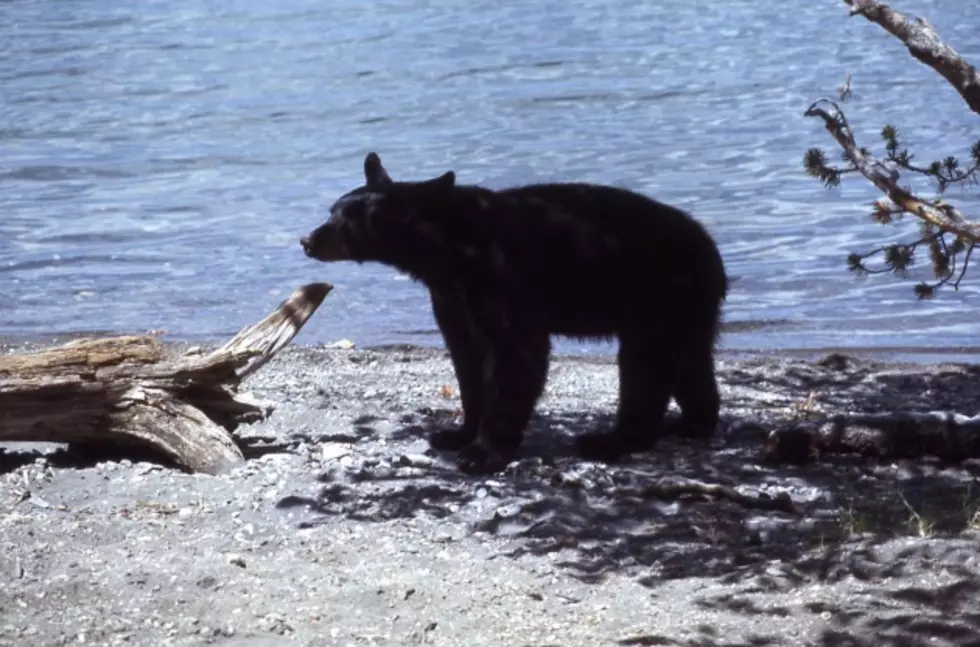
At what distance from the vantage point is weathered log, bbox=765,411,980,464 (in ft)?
25.2

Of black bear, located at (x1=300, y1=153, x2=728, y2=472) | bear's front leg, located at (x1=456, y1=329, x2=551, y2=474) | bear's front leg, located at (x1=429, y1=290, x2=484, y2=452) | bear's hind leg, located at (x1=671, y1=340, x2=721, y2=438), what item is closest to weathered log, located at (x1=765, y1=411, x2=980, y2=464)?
bear's hind leg, located at (x1=671, y1=340, x2=721, y2=438)

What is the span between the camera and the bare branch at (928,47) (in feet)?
23.4

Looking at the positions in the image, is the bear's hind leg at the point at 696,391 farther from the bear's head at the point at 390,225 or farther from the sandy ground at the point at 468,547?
the bear's head at the point at 390,225

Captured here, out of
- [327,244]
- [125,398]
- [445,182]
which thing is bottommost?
[125,398]

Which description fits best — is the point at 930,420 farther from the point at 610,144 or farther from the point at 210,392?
the point at 610,144

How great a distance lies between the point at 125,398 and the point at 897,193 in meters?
3.46

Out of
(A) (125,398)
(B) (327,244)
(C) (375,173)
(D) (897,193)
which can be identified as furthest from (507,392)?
(D) (897,193)

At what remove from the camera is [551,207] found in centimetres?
800

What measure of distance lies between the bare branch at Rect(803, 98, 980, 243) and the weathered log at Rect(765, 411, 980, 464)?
33.4 inches

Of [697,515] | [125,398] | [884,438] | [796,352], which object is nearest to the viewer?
[697,515]

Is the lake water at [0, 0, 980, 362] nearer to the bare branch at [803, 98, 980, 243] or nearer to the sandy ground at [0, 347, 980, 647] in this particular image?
the bare branch at [803, 98, 980, 243]

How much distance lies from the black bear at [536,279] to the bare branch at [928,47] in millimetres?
1359

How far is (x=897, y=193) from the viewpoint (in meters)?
7.55

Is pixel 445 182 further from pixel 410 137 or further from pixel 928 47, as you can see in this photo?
pixel 410 137
